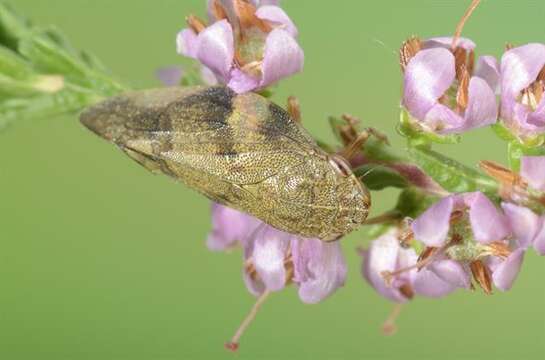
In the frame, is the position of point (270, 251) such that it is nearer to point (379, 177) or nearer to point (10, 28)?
point (379, 177)

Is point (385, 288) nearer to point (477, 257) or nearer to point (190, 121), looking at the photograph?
point (477, 257)

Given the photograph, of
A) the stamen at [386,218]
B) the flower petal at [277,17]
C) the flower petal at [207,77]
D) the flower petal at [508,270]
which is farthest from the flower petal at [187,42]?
the flower petal at [508,270]

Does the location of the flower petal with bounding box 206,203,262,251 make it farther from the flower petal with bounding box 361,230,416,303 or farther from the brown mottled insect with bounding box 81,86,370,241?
the flower petal with bounding box 361,230,416,303

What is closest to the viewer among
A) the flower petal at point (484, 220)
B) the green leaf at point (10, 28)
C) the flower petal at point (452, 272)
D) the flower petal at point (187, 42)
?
the flower petal at point (484, 220)

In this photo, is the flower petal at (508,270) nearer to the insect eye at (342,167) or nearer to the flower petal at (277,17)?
the insect eye at (342,167)

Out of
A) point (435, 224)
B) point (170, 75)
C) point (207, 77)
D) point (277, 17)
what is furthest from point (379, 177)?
point (170, 75)

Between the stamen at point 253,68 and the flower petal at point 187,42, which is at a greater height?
the flower petal at point 187,42
